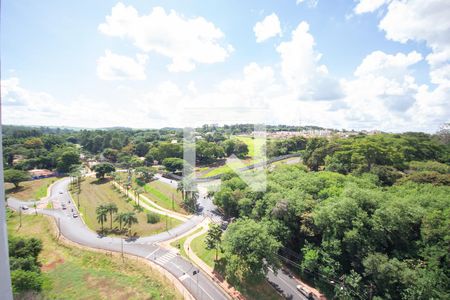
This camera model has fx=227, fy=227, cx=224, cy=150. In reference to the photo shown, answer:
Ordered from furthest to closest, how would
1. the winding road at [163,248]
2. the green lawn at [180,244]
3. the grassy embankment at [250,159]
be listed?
the grassy embankment at [250,159] < the green lawn at [180,244] < the winding road at [163,248]

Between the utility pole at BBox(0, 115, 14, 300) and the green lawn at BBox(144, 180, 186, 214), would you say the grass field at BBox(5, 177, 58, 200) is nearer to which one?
the green lawn at BBox(144, 180, 186, 214)

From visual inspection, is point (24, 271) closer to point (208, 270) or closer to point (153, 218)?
point (208, 270)

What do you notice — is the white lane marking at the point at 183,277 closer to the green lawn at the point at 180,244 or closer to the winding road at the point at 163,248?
the winding road at the point at 163,248

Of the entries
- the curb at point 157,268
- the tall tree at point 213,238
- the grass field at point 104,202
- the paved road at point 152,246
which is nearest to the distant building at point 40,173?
the grass field at point 104,202

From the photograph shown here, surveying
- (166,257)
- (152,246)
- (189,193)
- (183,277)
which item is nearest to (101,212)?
(152,246)

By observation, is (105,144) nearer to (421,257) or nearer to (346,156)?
(346,156)

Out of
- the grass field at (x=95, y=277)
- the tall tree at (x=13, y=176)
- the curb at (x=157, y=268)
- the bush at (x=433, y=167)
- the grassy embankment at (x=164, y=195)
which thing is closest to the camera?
the grass field at (x=95, y=277)

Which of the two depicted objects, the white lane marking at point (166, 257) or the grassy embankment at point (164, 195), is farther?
the grassy embankment at point (164, 195)
